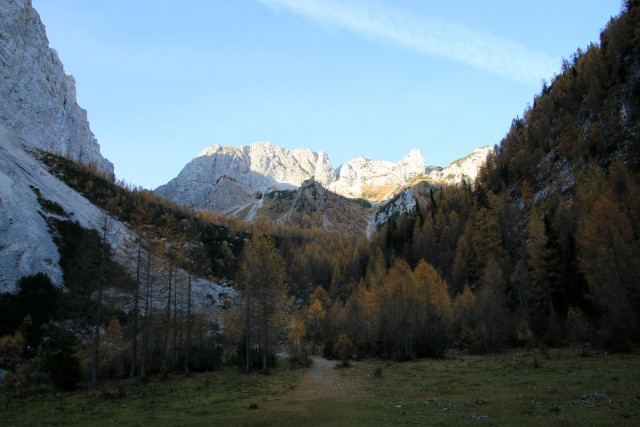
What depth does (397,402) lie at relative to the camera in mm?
23375

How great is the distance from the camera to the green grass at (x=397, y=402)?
683 inches

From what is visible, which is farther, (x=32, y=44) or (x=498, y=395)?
(x=32, y=44)

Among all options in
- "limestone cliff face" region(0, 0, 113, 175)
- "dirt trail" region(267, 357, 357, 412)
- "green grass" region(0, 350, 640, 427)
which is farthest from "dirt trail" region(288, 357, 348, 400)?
"limestone cliff face" region(0, 0, 113, 175)

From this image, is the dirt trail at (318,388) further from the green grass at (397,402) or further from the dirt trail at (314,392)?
the green grass at (397,402)

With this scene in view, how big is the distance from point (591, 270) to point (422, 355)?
81.3ft

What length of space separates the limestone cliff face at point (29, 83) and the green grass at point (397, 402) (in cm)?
16247

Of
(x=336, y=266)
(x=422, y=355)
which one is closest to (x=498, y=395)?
(x=422, y=355)

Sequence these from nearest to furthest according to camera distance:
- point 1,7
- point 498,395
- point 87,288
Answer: point 498,395 → point 87,288 → point 1,7

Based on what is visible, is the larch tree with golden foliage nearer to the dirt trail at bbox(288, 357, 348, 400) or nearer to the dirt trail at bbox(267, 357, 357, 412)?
the dirt trail at bbox(288, 357, 348, 400)

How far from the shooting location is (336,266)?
145750mm

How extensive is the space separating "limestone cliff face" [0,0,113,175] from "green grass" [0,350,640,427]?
162 metres

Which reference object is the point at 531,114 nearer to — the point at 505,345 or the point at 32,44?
the point at 505,345

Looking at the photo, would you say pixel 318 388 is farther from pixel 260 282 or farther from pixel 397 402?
pixel 260 282

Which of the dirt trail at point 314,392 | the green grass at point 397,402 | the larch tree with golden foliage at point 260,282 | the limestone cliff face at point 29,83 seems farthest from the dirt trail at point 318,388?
the limestone cliff face at point 29,83
